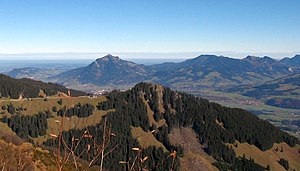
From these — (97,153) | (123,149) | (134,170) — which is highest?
(97,153)

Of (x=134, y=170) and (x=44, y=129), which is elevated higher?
(x=134, y=170)

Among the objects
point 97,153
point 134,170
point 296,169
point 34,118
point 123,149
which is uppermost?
point 97,153

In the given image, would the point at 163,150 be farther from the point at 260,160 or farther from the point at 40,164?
the point at 40,164

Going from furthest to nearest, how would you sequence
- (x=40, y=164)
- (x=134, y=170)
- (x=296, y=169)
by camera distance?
(x=296, y=169) → (x=40, y=164) → (x=134, y=170)

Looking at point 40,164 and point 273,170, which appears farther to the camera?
point 273,170

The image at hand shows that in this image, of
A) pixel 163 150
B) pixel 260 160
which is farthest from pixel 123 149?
pixel 260 160

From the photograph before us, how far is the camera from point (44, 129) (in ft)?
624

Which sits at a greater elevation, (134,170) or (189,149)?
(134,170)

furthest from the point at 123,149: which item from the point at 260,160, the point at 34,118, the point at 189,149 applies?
the point at 260,160

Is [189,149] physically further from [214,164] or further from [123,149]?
[123,149]

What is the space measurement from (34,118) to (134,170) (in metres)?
201

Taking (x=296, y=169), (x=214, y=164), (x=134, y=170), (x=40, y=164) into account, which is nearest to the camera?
(x=134, y=170)

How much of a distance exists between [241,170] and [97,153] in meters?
194

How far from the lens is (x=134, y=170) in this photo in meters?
7.43
